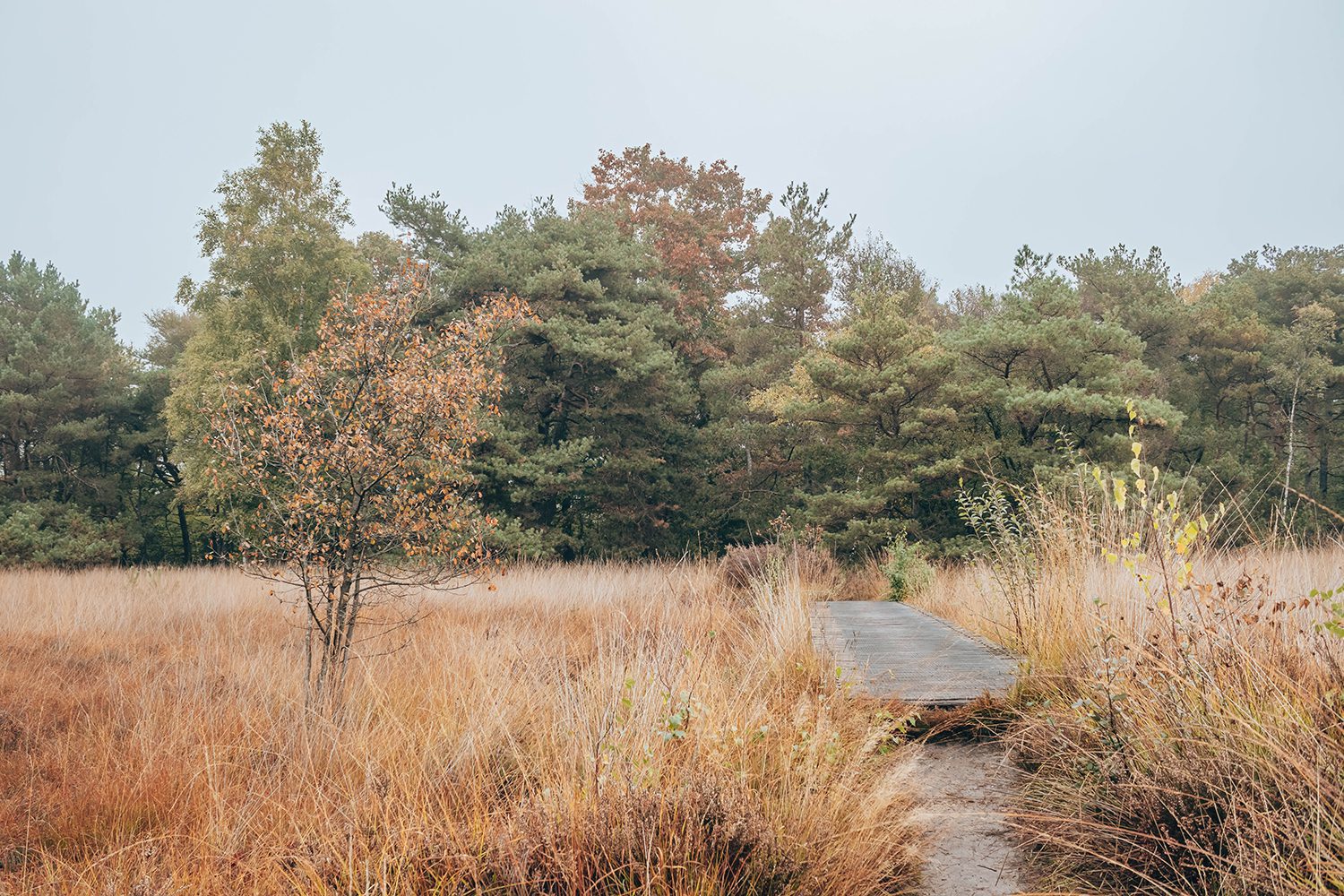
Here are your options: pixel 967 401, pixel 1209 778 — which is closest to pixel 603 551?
pixel 967 401

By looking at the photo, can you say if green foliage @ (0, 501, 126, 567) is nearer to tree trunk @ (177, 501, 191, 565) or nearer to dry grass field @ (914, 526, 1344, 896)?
tree trunk @ (177, 501, 191, 565)

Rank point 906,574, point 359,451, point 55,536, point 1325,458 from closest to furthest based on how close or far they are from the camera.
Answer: point 359,451 < point 906,574 < point 55,536 < point 1325,458

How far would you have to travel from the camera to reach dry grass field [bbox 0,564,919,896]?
2094 millimetres

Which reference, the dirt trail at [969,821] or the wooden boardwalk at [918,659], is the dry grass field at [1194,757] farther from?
the wooden boardwalk at [918,659]

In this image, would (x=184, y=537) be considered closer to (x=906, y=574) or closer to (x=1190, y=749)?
(x=906, y=574)

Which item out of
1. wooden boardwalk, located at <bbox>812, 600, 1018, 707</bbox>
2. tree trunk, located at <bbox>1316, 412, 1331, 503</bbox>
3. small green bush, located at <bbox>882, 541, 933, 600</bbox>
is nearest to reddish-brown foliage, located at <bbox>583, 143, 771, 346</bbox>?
small green bush, located at <bbox>882, 541, 933, 600</bbox>

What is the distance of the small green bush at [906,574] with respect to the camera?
10.7m

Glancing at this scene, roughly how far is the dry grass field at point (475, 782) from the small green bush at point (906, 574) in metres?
6.25

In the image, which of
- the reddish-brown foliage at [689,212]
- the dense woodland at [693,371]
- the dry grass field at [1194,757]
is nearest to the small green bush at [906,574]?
the dense woodland at [693,371]

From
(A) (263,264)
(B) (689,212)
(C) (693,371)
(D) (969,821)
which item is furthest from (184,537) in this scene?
(D) (969,821)

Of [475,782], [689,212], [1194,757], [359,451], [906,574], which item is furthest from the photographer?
[689,212]

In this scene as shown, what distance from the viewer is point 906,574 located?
36.7ft

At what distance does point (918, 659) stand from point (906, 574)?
22.5 ft

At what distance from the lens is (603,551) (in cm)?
1875
